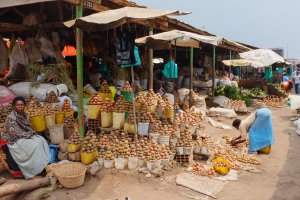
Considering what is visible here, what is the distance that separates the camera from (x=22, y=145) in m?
4.96

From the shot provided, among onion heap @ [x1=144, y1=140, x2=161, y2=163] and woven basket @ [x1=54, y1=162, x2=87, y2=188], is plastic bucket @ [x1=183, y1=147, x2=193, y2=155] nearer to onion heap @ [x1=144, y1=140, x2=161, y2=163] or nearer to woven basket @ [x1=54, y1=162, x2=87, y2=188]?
onion heap @ [x1=144, y1=140, x2=161, y2=163]

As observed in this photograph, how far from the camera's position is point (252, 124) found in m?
6.86

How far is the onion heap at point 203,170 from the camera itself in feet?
17.6

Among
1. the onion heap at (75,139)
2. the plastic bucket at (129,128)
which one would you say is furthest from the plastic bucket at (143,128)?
the onion heap at (75,139)

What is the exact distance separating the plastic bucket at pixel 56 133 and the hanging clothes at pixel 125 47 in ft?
5.66

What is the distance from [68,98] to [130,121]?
63.6 inches

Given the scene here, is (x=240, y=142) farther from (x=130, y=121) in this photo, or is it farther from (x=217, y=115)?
(x=217, y=115)

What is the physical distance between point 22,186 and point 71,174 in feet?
2.52

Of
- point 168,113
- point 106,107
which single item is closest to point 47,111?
point 106,107

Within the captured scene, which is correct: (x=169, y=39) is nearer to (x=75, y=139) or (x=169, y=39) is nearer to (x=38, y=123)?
(x=75, y=139)

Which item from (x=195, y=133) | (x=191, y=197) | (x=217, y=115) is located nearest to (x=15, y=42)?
(x=195, y=133)

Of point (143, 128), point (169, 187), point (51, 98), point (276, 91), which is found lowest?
point (169, 187)

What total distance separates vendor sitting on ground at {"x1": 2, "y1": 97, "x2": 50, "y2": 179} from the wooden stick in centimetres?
47

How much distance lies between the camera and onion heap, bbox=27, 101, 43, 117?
5.61 metres
